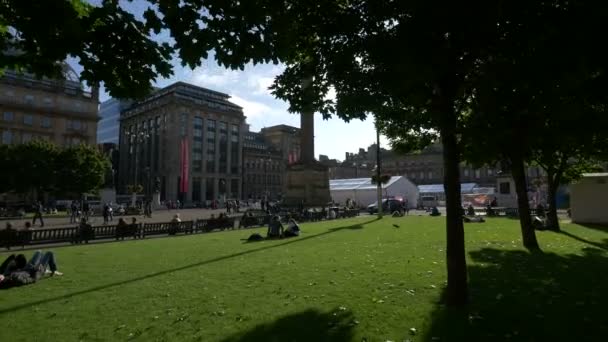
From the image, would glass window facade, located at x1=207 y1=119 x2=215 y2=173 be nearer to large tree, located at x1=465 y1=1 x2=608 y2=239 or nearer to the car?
the car

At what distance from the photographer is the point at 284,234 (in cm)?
2078

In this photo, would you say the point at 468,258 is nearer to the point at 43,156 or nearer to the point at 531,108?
the point at 531,108

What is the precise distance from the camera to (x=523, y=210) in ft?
50.3

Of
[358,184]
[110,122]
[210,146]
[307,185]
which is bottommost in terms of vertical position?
[307,185]

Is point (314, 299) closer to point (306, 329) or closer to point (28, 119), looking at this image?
point (306, 329)

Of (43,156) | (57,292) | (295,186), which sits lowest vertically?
(57,292)

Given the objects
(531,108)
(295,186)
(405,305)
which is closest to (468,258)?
(531,108)

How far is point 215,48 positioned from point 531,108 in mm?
8149

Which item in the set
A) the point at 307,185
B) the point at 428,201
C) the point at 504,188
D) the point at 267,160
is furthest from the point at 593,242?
the point at 267,160

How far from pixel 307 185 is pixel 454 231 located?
118 feet

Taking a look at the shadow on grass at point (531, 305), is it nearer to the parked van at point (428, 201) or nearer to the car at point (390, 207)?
the car at point (390, 207)

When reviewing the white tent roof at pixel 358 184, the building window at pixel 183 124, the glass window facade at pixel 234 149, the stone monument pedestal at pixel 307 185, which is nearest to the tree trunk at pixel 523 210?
the stone monument pedestal at pixel 307 185

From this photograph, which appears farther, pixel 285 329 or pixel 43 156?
pixel 43 156

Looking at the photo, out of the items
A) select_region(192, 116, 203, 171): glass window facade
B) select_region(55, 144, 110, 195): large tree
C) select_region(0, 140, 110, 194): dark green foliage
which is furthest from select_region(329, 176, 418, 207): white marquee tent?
select_region(192, 116, 203, 171): glass window facade
